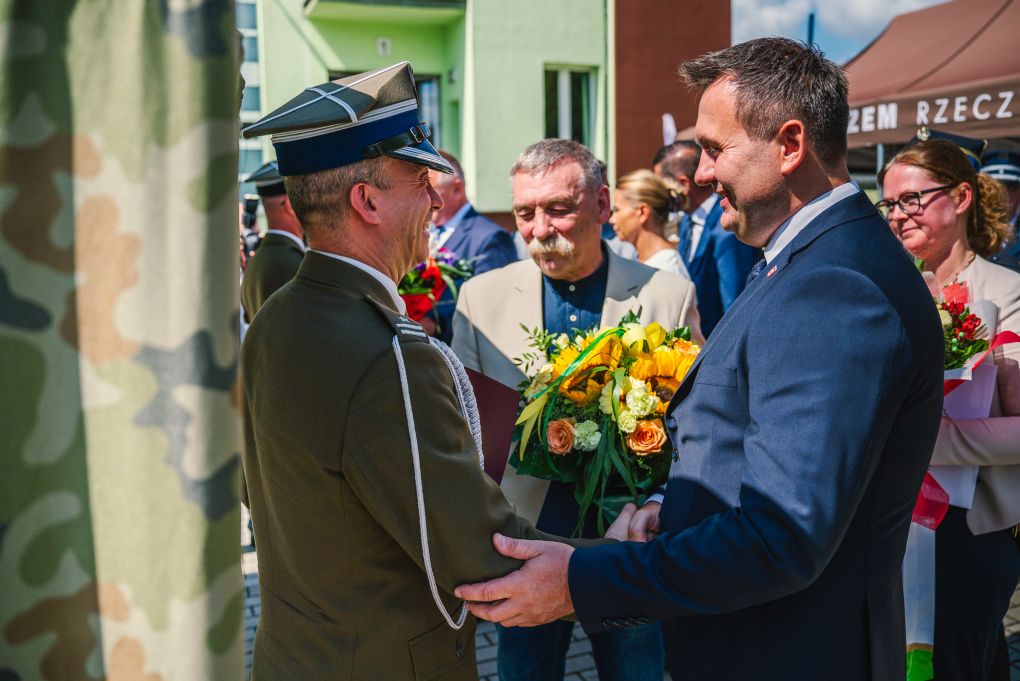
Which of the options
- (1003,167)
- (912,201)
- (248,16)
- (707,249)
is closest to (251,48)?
(248,16)

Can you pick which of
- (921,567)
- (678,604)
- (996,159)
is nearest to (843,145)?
(678,604)

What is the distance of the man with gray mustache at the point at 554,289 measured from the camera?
3.00 metres

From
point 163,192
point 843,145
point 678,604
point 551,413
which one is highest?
point 843,145

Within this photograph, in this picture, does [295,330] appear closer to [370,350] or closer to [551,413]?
[370,350]

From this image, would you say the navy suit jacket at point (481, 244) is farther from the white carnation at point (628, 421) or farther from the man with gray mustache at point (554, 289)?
the white carnation at point (628, 421)

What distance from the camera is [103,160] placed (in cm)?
83

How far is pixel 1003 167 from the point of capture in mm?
5223

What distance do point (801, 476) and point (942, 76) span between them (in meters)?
5.84

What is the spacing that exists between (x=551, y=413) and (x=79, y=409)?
5.25 ft

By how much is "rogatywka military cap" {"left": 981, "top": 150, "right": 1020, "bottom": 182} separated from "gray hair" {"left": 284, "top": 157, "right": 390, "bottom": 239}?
192 inches

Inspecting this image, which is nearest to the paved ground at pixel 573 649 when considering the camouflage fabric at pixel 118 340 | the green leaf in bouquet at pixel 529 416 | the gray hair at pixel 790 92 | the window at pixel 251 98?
the green leaf in bouquet at pixel 529 416

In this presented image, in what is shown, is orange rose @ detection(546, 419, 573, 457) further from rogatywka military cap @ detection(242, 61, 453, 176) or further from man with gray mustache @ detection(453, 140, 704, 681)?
rogatywka military cap @ detection(242, 61, 453, 176)

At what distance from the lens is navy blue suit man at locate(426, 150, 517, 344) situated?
5145mm

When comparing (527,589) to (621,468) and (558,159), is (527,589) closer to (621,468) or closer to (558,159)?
(621,468)
